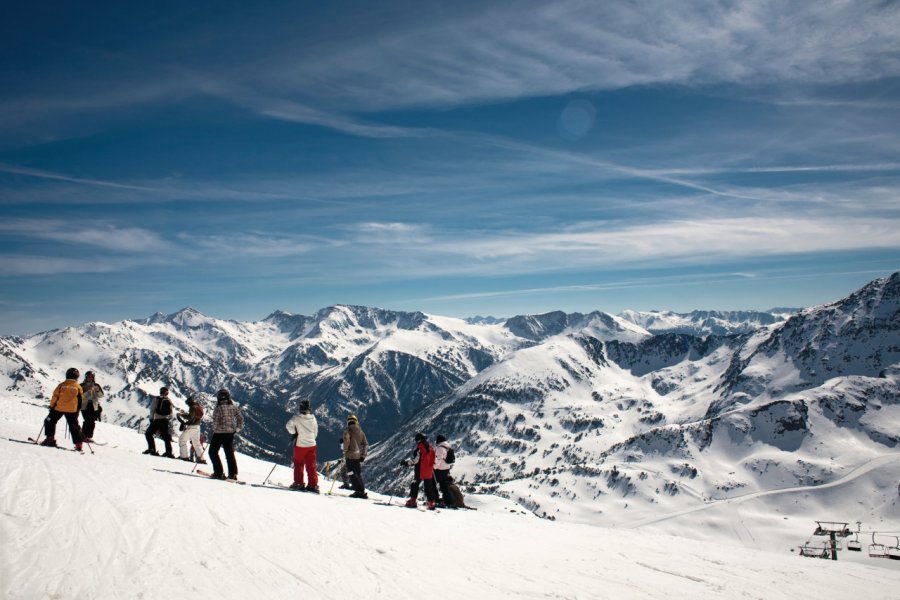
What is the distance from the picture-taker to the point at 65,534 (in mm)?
9141

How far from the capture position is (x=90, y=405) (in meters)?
20.4

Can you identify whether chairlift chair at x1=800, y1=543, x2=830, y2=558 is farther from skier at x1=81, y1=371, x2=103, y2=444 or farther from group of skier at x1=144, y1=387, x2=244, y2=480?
skier at x1=81, y1=371, x2=103, y2=444

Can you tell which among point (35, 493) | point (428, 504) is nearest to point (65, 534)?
point (35, 493)

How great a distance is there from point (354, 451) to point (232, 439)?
14.5ft

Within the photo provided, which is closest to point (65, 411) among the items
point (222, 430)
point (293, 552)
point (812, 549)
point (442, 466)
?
point (222, 430)

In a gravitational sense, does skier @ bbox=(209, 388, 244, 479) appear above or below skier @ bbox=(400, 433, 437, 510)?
above

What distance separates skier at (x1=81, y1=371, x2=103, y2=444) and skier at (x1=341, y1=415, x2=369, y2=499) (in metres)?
10.4

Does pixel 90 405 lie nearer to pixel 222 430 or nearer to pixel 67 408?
pixel 67 408

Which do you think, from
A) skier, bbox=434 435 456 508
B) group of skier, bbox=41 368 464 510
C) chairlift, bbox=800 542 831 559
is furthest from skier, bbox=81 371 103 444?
chairlift, bbox=800 542 831 559

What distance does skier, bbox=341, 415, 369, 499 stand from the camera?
1852 centimetres

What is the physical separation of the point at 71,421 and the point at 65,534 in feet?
34.0

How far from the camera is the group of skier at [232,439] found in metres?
17.5

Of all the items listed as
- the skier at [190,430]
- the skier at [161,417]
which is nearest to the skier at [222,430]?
the skier at [190,430]

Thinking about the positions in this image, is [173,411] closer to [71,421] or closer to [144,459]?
[144,459]
